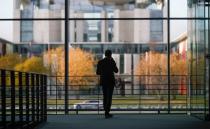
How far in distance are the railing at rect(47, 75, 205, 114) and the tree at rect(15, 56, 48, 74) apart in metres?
0.49

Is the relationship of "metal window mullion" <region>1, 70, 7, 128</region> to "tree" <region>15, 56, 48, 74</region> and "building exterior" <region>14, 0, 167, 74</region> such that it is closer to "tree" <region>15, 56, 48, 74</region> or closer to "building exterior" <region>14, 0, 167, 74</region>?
"building exterior" <region>14, 0, 167, 74</region>

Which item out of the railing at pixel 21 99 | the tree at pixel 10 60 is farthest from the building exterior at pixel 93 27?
the railing at pixel 21 99

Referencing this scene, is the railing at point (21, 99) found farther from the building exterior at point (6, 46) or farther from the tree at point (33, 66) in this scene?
the building exterior at point (6, 46)

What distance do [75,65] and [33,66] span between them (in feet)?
4.25

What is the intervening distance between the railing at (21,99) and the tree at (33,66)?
19.3ft

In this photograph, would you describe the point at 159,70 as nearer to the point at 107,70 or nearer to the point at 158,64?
the point at 158,64

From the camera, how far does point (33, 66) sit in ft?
64.0

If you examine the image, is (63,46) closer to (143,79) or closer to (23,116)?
(143,79)

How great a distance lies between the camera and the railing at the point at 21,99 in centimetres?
864

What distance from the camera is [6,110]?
8.79 m

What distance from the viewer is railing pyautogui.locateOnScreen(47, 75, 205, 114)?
18.1m

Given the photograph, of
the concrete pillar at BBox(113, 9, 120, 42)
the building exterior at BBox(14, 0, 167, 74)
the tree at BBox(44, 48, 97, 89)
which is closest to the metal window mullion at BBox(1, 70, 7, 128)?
the building exterior at BBox(14, 0, 167, 74)

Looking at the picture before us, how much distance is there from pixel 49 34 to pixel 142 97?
12.4ft

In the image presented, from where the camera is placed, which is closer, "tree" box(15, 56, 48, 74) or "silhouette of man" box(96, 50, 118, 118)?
"silhouette of man" box(96, 50, 118, 118)
